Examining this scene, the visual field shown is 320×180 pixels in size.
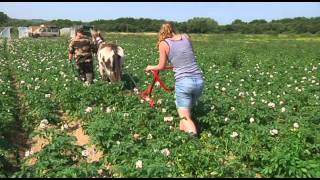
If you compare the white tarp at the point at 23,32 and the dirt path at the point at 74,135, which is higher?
the dirt path at the point at 74,135

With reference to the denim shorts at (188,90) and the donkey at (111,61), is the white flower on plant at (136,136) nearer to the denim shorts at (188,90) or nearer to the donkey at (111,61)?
the denim shorts at (188,90)

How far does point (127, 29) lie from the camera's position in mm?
81625

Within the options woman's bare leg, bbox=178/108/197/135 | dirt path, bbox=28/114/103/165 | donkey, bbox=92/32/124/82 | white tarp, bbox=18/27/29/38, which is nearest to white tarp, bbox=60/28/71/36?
white tarp, bbox=18/27/29/38

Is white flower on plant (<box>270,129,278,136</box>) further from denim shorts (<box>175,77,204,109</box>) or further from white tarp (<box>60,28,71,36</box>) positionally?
white tarp (<box>60,28,71,36</box>)

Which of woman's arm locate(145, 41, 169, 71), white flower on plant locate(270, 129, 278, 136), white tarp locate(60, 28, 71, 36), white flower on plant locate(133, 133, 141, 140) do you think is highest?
woman's arm locate(145, 41, 169, 71)

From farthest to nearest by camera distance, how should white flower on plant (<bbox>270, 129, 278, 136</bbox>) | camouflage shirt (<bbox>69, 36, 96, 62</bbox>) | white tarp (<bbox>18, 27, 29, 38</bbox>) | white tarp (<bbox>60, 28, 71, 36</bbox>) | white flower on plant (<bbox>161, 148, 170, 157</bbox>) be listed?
white tarp (<bbox>60, 28, 71, 36</bbox>) → white tarp (<bbox>18, 27, 29, 38</bbox>) → camouflage shirt (<bbox>69, 36, 96, 62</bbox>) → white flower on plant (<bbox>270, 129, 278, 136</bbox>) → white flower on plant (<bbox>161, 148, 170, 157</bbox>)

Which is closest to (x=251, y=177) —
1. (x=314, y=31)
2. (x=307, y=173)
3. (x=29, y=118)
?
(x=307, y=173)

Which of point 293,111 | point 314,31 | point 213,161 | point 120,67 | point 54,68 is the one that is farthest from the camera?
point 314,31

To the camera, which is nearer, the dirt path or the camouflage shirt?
the dirt path

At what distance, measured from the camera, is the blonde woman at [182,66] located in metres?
8.15

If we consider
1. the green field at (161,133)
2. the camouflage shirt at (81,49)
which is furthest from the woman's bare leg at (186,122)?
the camouflage shirt at (81,49)

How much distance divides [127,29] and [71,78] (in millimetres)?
68819

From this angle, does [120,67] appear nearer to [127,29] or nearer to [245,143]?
[245,143]

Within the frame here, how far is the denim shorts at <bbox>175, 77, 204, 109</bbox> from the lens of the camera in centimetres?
818
